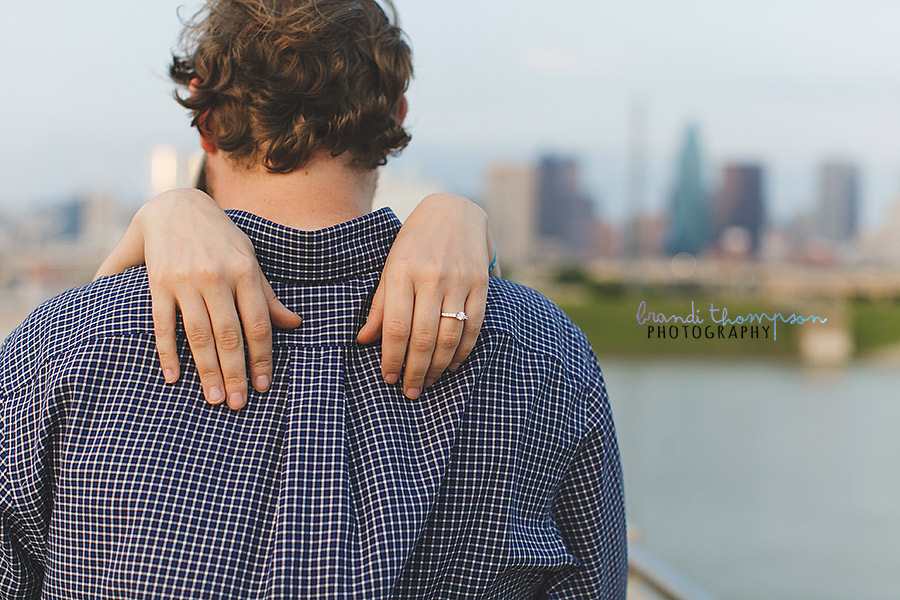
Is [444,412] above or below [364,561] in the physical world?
above

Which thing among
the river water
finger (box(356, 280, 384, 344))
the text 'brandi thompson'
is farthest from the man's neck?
the river water

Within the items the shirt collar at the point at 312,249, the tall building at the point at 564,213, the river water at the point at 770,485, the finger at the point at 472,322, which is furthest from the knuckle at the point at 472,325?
the tall building at the point at 564,213

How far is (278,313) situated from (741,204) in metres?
12.4

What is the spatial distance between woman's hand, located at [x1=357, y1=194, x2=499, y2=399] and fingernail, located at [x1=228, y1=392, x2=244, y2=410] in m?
0.13

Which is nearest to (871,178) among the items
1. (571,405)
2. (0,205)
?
(571,405)

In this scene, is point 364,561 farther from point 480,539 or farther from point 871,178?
point 871,178

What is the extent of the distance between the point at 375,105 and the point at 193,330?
0.34 meters

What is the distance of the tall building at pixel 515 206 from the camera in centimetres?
1566

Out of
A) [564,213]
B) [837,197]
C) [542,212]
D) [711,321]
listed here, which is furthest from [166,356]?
[564,213]

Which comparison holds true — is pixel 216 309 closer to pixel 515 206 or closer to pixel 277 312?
pixel 277 312

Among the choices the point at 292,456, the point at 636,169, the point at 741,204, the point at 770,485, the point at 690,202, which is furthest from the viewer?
the point at 636,169

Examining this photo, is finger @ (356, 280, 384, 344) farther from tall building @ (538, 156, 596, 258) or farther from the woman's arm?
tall building @ (538, 156, 596, 258)

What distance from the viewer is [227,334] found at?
0.75 meters

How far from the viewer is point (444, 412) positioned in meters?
0.82
